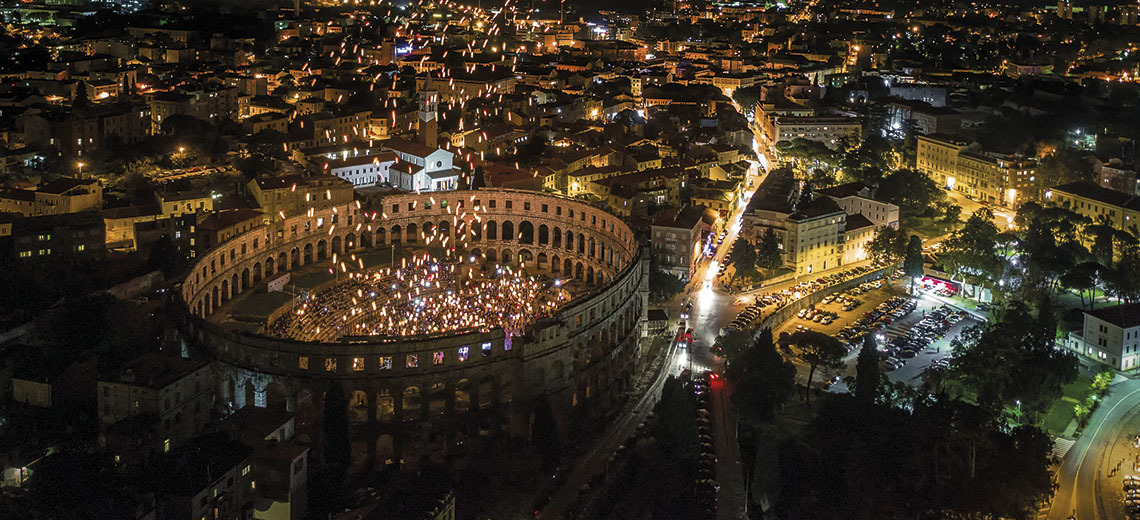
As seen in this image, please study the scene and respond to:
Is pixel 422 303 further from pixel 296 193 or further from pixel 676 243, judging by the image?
pixel 676 243

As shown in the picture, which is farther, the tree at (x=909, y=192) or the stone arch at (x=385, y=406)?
the tree at (x=909, y=192)

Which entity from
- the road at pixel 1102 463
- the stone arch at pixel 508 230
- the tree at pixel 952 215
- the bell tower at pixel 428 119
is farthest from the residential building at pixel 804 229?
the bell tower at pixel 428 119

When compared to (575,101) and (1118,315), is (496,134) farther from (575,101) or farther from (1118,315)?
(1118,315)

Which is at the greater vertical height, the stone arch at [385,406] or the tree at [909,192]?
the tree at [909,192]

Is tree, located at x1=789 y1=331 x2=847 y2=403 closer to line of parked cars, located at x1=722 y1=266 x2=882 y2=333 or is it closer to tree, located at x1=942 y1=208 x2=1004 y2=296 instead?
line of parked cars, located at x1=722 y1=266 x2=882 y2=333

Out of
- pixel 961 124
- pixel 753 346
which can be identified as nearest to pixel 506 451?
pixel 753 346

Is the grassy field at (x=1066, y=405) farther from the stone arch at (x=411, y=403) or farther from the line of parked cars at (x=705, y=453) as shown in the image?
the stone arch at (x=411, y=403)
